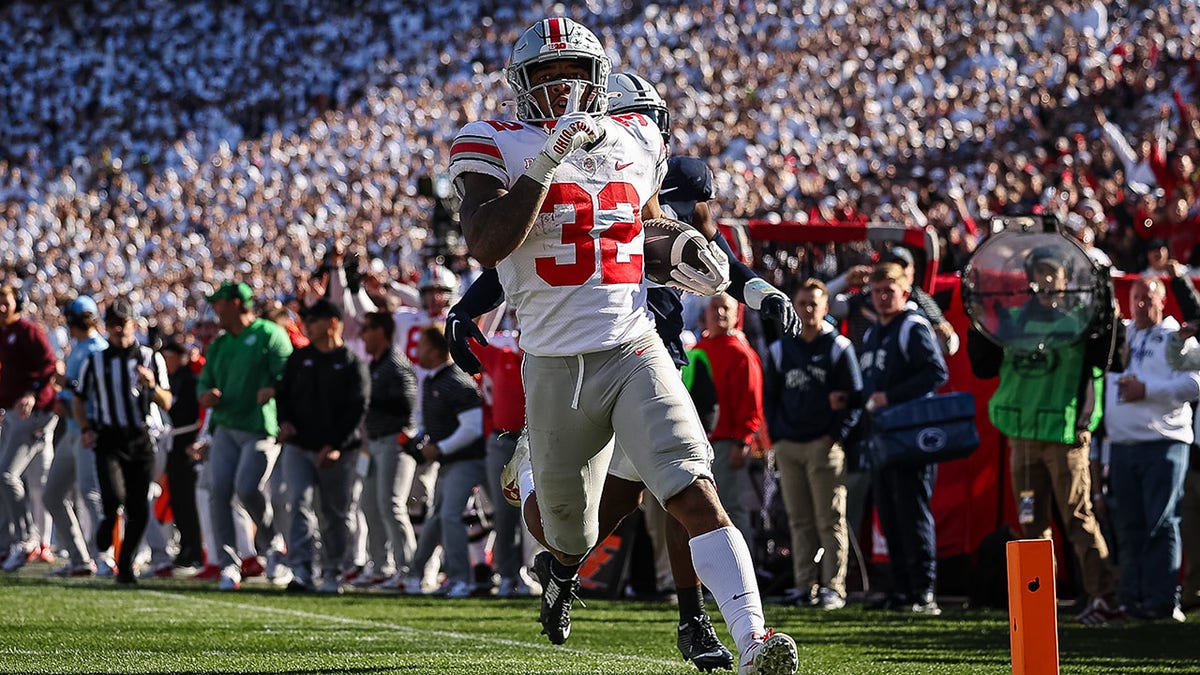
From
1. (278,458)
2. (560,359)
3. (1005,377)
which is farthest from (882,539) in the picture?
(560,359)

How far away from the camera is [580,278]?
5.29 m

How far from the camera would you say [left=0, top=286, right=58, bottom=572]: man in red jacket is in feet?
41.9

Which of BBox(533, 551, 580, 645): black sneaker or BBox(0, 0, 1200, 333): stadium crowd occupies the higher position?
BBox(0, 0, 1200, 333): stadium crowd

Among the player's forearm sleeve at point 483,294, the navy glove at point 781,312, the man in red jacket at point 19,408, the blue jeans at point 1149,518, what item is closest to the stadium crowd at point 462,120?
the blue jeans at point 1149,518

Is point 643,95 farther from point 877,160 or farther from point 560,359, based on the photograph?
point 877,160

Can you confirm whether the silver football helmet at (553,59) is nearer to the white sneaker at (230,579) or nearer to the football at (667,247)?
the football at (667,247)

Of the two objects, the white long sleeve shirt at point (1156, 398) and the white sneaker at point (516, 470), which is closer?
the white sneaker at point (516, 470)

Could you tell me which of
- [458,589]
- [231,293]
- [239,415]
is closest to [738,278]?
[458,589]

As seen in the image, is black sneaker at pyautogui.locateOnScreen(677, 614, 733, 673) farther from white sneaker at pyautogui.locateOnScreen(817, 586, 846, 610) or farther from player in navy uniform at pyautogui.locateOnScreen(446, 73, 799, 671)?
white sneaker at pyautogui.locateOnScreen(817, 586, 846, 610)

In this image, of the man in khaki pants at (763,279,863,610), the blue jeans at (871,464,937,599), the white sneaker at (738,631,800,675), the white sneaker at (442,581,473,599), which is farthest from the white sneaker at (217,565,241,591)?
the white sneaker at (738,631,800,675)

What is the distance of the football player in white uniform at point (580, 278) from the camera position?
5.07 meters

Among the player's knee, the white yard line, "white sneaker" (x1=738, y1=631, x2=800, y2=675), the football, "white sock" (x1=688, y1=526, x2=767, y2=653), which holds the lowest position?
the white yard line

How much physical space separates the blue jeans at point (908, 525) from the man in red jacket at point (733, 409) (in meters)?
0.83

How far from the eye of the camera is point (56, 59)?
142 ft
